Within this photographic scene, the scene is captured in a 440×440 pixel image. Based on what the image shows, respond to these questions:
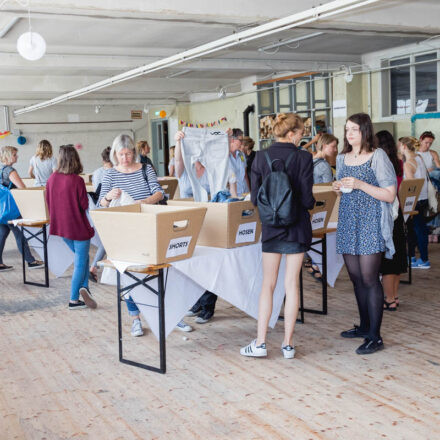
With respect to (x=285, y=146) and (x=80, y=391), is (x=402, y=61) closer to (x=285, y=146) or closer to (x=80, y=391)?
(x=285, y=146)

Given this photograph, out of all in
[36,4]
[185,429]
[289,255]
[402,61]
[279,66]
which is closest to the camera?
[185,429]

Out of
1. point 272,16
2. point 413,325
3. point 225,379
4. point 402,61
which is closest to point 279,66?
point 402,61

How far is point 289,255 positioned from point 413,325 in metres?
1.43

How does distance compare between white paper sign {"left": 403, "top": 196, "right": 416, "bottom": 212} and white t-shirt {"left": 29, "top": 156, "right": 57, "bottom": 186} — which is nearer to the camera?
white paper sign {"left": 403, "top": 196, "right": 416, "bottom": 212}

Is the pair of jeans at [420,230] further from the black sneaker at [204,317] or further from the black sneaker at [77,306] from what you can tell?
the black sneaker at [77,306]

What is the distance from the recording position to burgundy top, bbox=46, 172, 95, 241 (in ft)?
16.4

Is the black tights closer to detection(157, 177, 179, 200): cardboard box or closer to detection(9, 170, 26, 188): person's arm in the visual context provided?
detection(9, 170, 26, 188): person's arm

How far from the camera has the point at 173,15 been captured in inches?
236

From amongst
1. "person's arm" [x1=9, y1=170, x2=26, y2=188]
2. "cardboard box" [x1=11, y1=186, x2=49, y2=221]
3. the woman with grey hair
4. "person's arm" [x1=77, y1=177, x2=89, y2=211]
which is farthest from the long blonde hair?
the woman with grey hair

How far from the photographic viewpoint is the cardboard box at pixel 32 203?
5.90 metres

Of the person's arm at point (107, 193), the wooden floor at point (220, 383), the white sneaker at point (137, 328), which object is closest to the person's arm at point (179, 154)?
the person's arm at point (107, 193)

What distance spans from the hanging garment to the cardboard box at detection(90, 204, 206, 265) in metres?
1.51

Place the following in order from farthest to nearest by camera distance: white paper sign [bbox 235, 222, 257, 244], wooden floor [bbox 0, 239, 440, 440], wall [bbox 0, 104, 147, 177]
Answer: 1. wall [bbox 0, 104, 147, 177]
2. white paper sign [bbox 235, 222, 257, 244]
3. wooden floor [bbox 0, 239, 440, 440]

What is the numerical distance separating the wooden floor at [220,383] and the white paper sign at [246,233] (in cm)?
75
